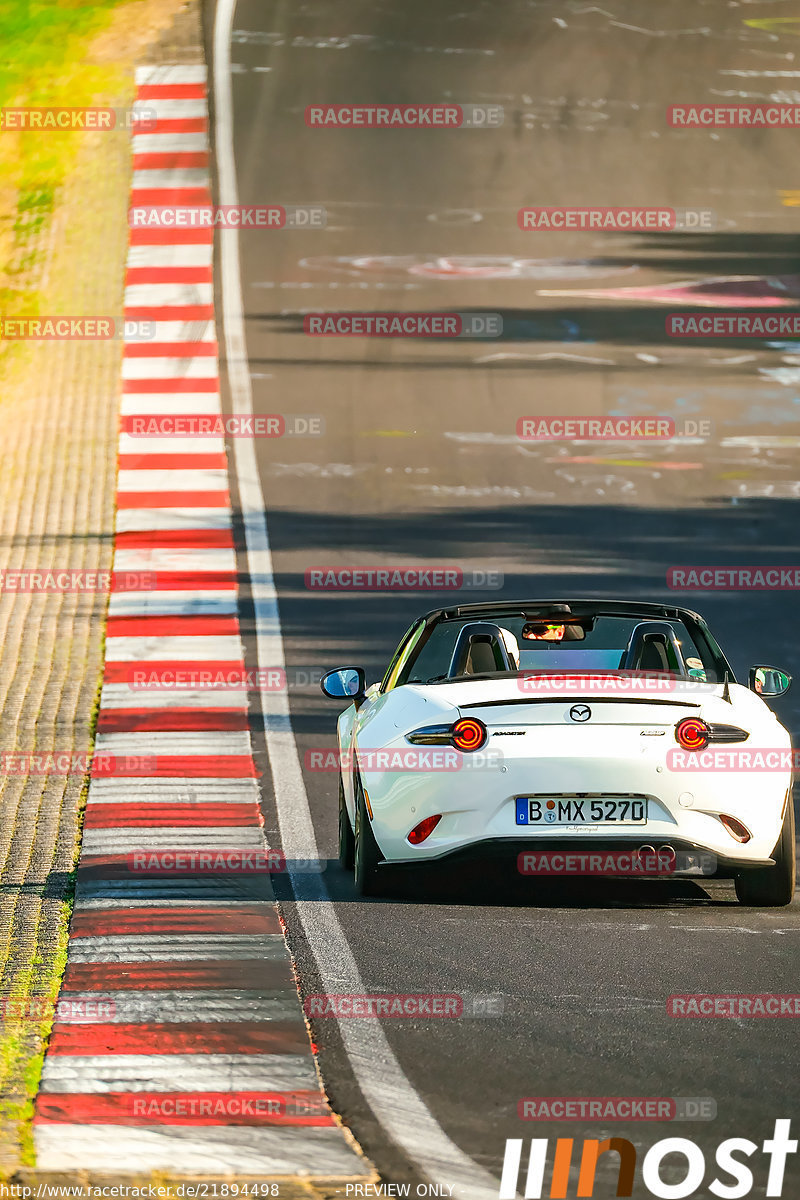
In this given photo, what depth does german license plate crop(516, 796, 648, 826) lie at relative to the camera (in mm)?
7203

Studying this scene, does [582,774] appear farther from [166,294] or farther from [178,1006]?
[166,294]

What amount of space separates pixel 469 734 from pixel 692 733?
0.92 metres

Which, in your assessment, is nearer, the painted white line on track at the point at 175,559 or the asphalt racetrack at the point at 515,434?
the asphalt racetrack at the point at 515,434

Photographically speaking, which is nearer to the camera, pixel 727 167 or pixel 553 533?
pixel 553 533

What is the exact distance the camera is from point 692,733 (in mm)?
7324

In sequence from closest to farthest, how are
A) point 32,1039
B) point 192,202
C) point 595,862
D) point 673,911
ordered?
1. point 32,1039
2. point 595,862
3. point 673,911
4. point 192,202

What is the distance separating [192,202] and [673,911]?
2167cm

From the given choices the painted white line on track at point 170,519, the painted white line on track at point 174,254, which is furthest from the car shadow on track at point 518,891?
the painted white line on track at point 174,254

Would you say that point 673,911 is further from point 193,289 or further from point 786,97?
point 786,97

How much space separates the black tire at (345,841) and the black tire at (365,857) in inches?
30.6

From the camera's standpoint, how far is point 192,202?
27.6m

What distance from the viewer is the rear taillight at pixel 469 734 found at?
7320 millimetres

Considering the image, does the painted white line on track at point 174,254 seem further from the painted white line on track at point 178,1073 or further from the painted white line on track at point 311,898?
the painted white line on track at point 178,1073

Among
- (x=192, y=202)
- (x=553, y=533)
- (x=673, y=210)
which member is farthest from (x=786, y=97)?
(x=553, y=533)
